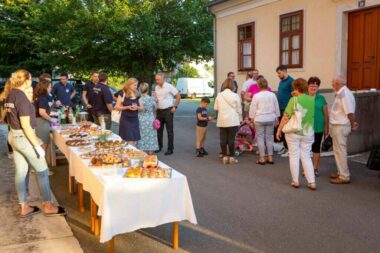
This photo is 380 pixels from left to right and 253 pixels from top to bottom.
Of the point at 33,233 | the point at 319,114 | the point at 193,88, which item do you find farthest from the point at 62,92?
the point at 193,88

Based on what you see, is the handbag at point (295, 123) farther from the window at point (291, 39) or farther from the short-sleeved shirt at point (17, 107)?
the window at point (291, 39)

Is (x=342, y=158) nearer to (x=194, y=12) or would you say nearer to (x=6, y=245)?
(x=6, y=245)

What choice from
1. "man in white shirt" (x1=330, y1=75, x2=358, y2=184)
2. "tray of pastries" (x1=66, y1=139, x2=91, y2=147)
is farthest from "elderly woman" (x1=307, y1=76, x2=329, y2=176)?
"tray of pastries" (x1=66, y1=139, x2=91, y2=147)

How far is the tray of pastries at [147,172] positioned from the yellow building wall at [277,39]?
8.37 meters

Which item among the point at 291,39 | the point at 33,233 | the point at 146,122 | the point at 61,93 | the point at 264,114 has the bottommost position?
the point at 33,233

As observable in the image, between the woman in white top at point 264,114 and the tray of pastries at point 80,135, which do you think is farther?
the woman in white top at point 264,114

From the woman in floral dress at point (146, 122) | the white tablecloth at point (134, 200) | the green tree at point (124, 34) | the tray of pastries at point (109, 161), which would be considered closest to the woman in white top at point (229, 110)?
the woman in floral dress at point (146, 122)

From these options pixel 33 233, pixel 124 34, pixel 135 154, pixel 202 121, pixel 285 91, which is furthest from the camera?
pixel 124 34

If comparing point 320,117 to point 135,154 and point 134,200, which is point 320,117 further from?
point 134,200

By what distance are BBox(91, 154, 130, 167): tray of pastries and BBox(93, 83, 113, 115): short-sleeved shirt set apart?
4105 mm

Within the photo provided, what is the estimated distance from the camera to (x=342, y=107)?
6883 millimetres

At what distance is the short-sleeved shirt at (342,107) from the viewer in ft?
22.3

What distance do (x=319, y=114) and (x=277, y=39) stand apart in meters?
7.11

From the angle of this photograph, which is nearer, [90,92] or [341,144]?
[341,144]
